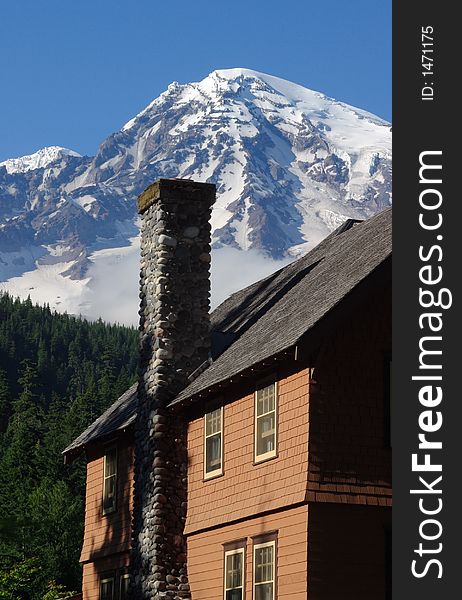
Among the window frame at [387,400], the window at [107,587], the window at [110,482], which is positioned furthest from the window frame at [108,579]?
the window frame at [387,400]

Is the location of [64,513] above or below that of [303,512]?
above

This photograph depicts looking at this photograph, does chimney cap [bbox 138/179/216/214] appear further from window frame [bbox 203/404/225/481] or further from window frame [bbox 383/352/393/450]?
window frame [bbox 383/352/393/450]

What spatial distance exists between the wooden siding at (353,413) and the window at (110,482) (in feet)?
36.2

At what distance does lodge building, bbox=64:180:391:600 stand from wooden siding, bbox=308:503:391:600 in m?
0.03

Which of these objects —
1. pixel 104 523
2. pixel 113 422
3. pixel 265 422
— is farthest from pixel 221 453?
pixel 104 523

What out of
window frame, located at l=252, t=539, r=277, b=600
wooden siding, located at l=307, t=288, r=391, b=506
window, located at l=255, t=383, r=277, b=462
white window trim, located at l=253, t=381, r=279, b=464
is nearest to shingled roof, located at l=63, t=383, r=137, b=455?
white window trim, located at l=253, t=381, r=279, b=464

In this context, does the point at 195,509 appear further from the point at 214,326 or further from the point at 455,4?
the point at 455,4

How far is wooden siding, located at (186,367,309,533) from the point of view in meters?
24.5

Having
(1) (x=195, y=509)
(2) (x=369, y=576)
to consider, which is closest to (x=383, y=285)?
(2) (x=369, y=576)

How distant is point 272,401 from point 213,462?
3139mm

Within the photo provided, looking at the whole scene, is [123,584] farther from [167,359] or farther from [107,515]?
[167,359]

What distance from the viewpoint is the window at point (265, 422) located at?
84.8 feet

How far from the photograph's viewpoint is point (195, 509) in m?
29.1

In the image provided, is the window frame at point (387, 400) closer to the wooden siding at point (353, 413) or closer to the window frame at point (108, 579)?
the wooden siding at point (353, 413)
